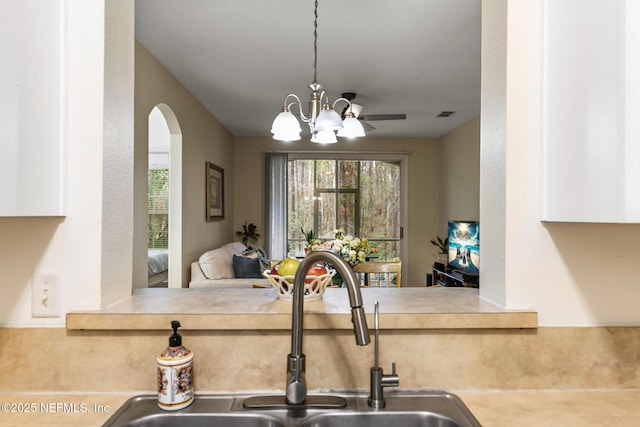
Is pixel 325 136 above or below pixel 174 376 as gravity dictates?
above

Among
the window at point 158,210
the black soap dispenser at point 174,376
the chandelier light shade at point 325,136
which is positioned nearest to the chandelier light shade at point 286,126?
the chandelier light shade at point 325,136

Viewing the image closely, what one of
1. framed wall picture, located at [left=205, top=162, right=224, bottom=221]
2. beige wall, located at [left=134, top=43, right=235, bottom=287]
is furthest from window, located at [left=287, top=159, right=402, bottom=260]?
framed wall picture, located at [left=205, top=162, right=224, bottom=221]

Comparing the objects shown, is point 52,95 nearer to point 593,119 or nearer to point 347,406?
point 347,406

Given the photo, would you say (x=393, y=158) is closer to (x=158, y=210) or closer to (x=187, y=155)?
(x=187, y=155)

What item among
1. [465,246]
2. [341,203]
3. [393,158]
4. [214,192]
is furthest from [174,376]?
[393,158]

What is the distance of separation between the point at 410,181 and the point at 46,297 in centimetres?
584

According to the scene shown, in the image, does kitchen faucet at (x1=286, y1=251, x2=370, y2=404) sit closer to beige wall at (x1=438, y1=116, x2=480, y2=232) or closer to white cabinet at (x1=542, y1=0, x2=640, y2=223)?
white cabinet at (x1=542, y1=0, x2=640, y2=223)

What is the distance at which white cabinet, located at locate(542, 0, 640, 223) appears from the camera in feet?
2.32

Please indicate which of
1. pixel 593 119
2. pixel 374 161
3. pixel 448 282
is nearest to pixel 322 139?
pixel 593 119

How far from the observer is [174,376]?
89 centimetres

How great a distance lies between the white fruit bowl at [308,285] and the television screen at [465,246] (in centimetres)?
347

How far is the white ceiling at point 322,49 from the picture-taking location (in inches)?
92.4

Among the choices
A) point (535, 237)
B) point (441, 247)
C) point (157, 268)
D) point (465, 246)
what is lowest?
point (157, 268)

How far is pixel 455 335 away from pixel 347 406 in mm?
318
